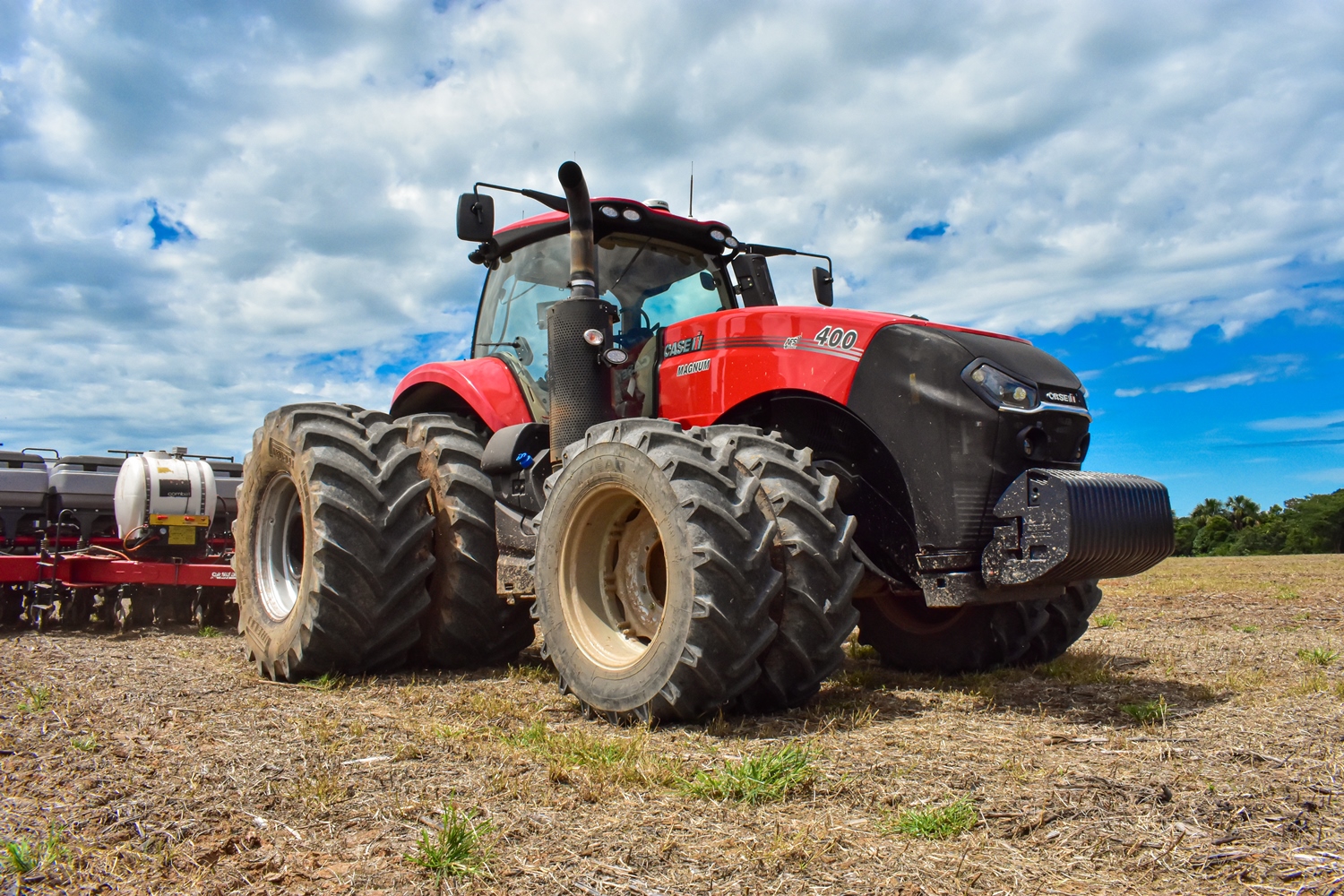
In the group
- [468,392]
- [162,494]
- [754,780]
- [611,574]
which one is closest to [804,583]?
[754,780]

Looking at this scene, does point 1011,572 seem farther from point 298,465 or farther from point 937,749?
point 298,465

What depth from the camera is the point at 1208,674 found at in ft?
17.1

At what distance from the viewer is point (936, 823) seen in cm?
263

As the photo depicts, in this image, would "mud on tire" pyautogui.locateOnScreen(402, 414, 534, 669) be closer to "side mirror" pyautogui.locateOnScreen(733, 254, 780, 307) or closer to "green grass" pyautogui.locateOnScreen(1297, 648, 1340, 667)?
"side mirror" pyautogui.locateOnScreen(733, 254, 780, 307)

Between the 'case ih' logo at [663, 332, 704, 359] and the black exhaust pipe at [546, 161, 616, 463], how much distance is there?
37 centimetres

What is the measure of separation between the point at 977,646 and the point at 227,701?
12.5 ft

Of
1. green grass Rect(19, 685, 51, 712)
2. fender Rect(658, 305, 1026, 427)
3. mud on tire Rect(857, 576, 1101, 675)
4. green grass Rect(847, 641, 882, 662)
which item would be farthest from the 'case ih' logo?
green grass Rect(19, 685, 51, 712)

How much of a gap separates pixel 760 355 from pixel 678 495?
127 centimetres

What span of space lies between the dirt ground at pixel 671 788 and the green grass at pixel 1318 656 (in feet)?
1.73

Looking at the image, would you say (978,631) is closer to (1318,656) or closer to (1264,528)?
(1318,656)

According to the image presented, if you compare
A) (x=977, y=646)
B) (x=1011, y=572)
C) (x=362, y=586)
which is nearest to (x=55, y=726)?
(x=362, y=586)

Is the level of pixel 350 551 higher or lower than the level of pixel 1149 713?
higher

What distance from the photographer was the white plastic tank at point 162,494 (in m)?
8.35

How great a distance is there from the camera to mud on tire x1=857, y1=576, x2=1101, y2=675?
5.29 meters
